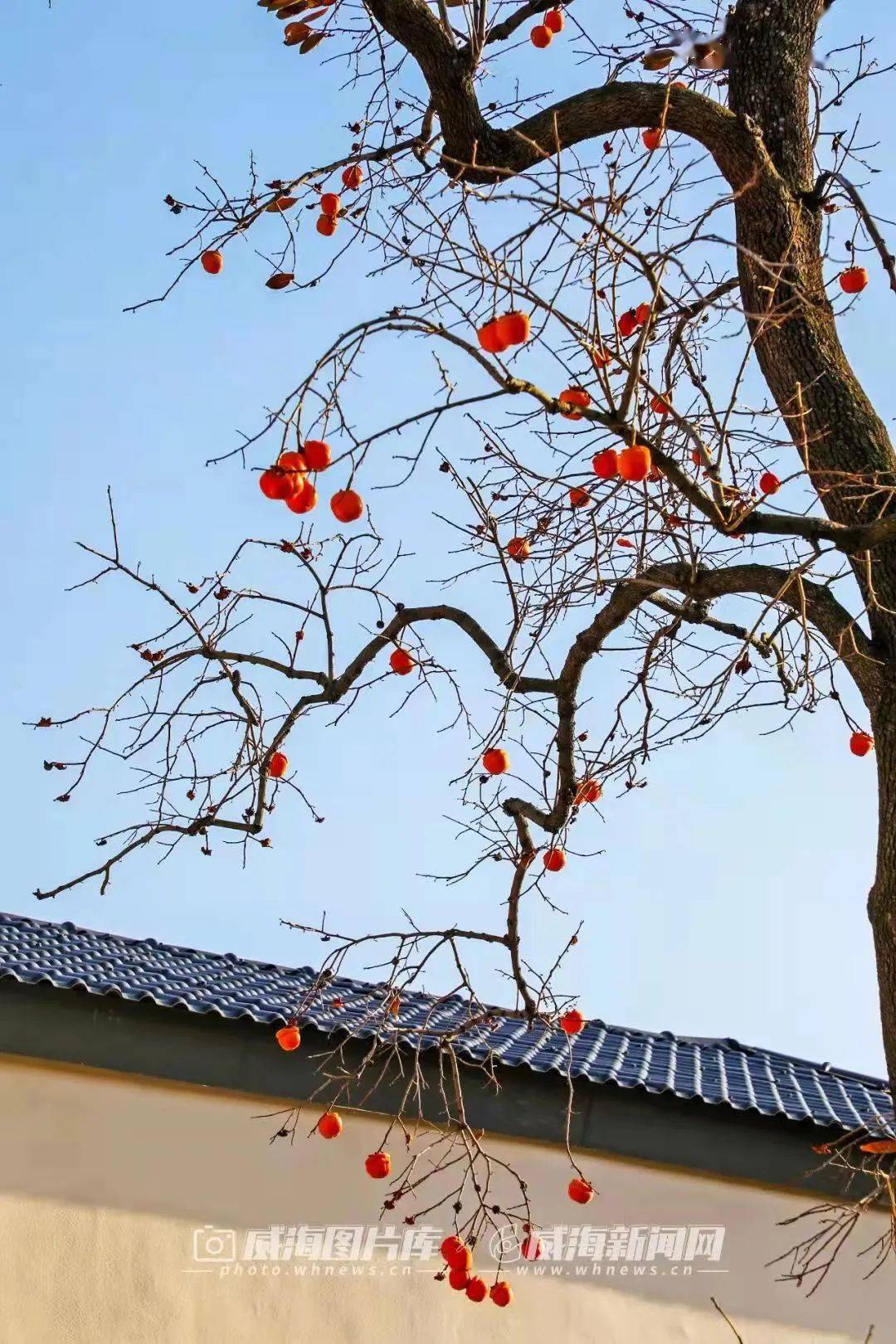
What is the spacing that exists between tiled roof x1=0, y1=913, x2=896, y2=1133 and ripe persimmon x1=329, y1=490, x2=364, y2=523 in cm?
131

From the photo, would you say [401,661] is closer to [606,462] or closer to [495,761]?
[495,761]

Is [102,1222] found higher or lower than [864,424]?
lower

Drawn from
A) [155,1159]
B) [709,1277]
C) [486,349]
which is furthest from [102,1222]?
[486,349]

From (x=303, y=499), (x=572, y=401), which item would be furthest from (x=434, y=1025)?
(x=572, y=401)

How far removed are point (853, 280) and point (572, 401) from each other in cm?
135

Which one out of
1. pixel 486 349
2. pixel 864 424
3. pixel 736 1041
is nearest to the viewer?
pixel 486 349

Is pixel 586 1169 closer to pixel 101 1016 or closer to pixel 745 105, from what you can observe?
pixel 101 1016

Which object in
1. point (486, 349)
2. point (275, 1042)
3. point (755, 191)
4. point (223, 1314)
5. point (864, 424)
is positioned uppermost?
point (755, 191)

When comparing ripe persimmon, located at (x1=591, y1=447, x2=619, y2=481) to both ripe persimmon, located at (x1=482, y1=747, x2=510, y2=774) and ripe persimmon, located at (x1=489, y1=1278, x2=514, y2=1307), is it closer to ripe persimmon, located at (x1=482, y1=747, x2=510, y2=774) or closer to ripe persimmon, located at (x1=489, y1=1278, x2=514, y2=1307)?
ripe persimmon, located at (x1=482, y1=747, x2=510, y2=774)

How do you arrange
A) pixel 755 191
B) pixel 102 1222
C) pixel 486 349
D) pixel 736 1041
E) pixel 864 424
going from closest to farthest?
pixel 486 349 < pixel 864 424 < pixel 755 191 < pixel 102 1222 < pixel 736 1041

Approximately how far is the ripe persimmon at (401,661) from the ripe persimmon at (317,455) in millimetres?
1082

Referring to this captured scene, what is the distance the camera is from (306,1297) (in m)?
3.92

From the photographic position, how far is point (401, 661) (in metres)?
3.30

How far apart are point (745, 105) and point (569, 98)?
45cm
